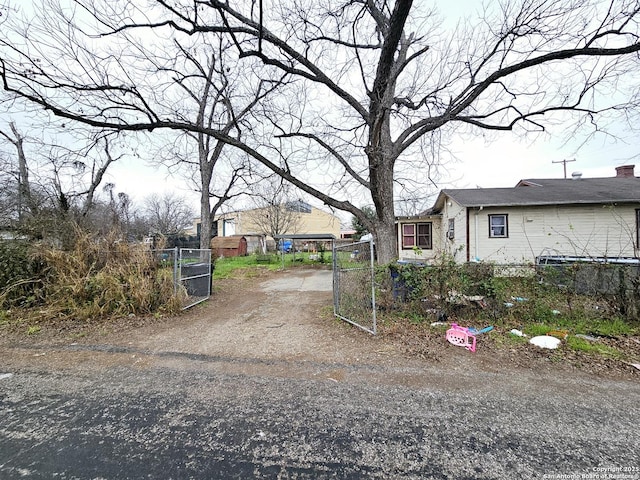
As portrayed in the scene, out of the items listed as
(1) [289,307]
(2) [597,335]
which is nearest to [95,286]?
(1) [289,307]

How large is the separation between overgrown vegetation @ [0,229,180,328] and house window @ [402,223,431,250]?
13.1m

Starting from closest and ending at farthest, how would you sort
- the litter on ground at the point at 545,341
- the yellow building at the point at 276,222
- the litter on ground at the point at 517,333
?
the litter on ground at the point at 545,341, the litter on ground at the point at 517,333, the yellow building at the point at 276,222

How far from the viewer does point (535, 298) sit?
16.1 feet

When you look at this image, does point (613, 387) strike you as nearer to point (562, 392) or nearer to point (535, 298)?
point (562, 392)

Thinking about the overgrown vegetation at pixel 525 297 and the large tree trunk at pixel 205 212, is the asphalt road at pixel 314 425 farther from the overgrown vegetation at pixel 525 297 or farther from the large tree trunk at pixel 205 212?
the large tree trunk at pixel 205 212

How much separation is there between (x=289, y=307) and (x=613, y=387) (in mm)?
5887

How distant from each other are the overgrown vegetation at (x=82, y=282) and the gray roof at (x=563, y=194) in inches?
451

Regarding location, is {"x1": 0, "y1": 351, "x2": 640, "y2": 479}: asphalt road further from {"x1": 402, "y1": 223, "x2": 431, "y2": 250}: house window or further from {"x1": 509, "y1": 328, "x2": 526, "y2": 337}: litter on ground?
{"x1": 402, "y1": 223, "x2": 431, "y2": 250}: house window

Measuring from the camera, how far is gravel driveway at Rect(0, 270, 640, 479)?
187 centimetres

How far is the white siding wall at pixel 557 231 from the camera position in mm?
10594

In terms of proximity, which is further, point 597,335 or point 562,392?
point 597,335

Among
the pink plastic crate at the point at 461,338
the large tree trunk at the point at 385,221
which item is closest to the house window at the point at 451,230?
the large tree trunk at the point at 385,221

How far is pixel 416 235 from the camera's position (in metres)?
15.9

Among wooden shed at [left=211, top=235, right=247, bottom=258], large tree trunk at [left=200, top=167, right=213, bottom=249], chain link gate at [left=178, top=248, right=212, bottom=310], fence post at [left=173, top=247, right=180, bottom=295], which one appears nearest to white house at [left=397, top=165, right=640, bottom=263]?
chain link gate at [left=178, top=248, right=212, bottom=310]
